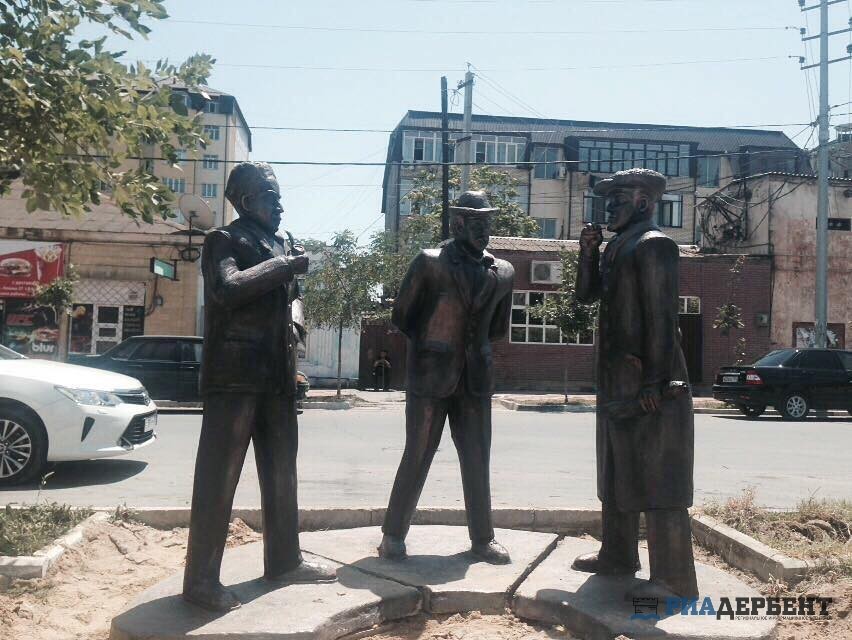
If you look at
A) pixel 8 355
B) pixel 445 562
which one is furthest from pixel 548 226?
pixel 445 562

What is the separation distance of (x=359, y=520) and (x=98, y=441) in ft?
11.2

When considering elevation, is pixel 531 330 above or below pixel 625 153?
below

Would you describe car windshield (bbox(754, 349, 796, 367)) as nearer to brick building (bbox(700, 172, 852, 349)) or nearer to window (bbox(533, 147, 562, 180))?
brick building (bbox(700, 172, 852, 349))

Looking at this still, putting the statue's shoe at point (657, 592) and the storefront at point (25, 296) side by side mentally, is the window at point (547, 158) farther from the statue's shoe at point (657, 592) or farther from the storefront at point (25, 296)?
the statue's shoe at point (657, 592)

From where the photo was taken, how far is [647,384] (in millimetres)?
4273

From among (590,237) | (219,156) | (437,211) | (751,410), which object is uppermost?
(219,156)

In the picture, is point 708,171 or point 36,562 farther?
point 708,171

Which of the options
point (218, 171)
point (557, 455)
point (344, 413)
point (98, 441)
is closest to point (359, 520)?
point (98, 441)

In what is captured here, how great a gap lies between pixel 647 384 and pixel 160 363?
45.1 feet

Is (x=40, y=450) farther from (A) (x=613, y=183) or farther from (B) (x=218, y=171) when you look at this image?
(B) (x=218, y=171)

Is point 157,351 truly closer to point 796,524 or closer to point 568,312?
point 568,312

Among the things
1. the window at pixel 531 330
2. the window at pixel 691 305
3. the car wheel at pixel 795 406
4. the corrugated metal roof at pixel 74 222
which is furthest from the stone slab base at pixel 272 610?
the window at pixel 691 305

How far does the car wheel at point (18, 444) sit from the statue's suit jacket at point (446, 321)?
453 cm

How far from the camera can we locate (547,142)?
4909cm
